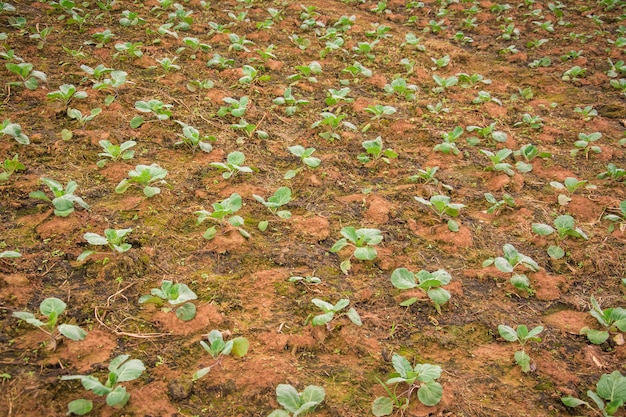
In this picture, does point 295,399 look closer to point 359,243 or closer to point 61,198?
point 359,243

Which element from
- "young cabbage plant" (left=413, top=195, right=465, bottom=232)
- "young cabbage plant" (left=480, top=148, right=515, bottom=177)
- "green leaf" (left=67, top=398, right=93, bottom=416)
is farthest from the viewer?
"young cabbage plant" (left=480, top=148, right=515, bottom=177)

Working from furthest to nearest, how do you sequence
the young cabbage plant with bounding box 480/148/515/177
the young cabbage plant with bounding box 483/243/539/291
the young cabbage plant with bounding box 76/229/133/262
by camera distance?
the young cabbage plant with bounding box 480/148/515/177, the young cabbage plant with bounding box 483/243/539/291, the young cabbage plant with bounding box 76/229/133/262

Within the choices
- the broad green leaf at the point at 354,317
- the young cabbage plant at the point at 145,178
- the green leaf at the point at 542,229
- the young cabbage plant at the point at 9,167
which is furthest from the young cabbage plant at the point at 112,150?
the green leaf at the point at 542,229

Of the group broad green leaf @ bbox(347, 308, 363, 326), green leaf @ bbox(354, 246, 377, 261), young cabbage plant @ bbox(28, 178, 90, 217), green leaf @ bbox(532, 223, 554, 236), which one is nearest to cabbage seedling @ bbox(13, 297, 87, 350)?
young cabbage plant @ bbox(28, 178, 90, 217)

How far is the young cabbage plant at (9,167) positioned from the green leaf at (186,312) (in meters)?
1.66

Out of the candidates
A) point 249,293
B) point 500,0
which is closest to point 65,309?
point 249,293

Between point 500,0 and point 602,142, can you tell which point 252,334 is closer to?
point 602,142

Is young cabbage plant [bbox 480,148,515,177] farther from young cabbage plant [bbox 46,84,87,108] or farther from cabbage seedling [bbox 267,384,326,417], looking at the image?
young cabbage plant [bbox 46,84,87,108]

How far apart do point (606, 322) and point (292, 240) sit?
5.95ft

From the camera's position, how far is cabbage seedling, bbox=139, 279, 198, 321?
233 centimetres

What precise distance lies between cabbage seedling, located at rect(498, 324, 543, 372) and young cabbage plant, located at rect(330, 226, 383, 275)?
0.80 m

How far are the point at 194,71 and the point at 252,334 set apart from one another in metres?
3.38

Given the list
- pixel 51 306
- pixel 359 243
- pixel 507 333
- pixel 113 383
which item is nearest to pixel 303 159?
pixel 359 243

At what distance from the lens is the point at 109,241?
8.42 ft
